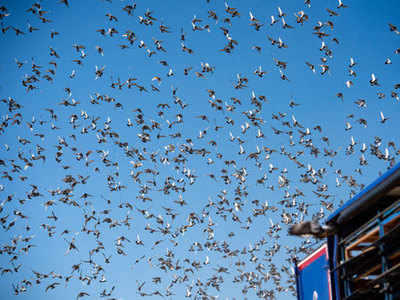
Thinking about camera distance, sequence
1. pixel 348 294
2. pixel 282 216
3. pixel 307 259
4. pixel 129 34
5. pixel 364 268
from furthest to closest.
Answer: pixel 282 216 < pixel 129 34 < pixel 307 259 < pixel 348 294 < pixel 364 268

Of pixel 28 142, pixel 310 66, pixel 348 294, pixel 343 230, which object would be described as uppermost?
pixel 310 66

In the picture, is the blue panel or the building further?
the blue panel

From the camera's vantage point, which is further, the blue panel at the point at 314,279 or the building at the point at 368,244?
the blue panel at the point at 314,279

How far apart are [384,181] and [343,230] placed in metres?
1.01

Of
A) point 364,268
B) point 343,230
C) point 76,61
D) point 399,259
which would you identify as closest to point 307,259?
point 343,230

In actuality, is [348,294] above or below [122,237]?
below

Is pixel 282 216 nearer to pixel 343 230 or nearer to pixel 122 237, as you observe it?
pixel 122 237

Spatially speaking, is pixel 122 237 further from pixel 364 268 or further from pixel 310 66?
pixel 364 268

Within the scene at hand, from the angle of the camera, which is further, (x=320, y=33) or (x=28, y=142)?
(x=28, y=142)

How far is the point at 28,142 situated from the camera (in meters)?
20.3

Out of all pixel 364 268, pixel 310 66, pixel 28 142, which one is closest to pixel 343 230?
pixel 364 268

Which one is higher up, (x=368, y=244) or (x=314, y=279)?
(x=314, y=279)

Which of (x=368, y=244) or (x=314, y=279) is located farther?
(x=314, y=279)

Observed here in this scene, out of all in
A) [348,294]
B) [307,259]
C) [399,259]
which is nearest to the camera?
[399,259]
